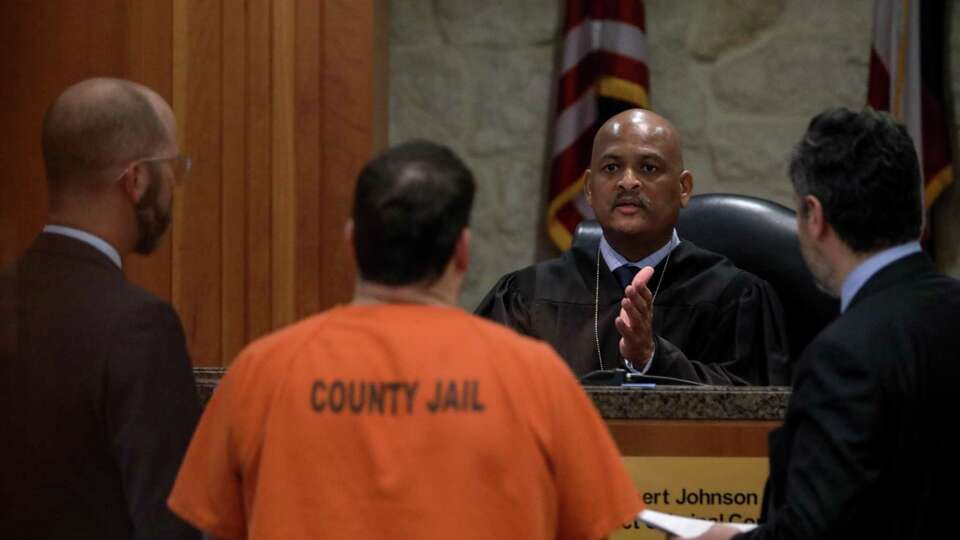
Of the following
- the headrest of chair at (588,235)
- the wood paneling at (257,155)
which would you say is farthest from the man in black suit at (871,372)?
the headrest of chair at (588,235)

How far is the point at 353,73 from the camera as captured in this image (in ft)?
12.5

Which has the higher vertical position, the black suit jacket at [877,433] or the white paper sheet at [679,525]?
the black suit jacket at [877,433]

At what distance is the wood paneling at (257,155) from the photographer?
3.75 meters

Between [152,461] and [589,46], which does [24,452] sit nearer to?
[152,461]

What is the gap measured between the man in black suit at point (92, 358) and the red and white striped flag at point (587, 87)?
310 centimetres

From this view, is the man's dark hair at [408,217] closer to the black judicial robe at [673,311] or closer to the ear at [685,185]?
the black judicial robe at [673,311]

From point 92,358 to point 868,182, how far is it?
1218 millimetres

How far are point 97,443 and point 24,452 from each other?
135mm

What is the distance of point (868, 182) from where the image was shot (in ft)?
7.22

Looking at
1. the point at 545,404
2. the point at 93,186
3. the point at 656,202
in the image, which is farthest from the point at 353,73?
the point at 545,404

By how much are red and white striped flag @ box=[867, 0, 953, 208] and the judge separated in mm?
1295

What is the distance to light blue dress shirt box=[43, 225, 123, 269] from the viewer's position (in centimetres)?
234

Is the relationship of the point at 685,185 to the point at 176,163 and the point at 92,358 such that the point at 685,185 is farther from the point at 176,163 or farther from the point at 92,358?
the point at 92,358

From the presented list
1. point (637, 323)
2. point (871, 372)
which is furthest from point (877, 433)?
point (637, 323)
